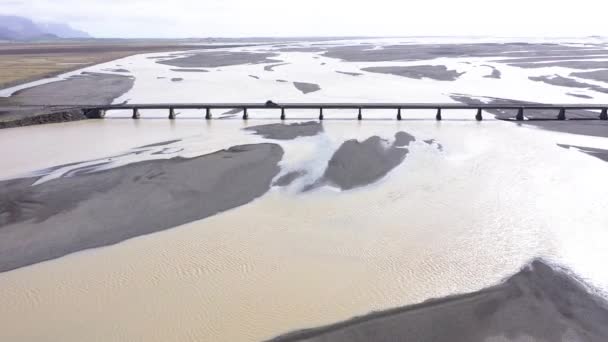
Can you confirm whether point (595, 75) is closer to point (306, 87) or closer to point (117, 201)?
point (306, 87)

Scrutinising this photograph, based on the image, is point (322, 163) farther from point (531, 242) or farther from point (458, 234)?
point (531, 242)

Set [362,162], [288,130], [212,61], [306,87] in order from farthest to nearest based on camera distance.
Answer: [212,61]
[306,87]
[288,130]
[362,162]

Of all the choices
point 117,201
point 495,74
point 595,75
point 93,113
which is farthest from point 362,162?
point 595,75

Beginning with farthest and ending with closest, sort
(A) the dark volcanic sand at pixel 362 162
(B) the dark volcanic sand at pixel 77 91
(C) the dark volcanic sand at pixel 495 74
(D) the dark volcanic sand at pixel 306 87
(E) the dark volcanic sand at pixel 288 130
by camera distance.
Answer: (C) the dark volcanic sand at pixel 495 74 → (D) the dark volcanic sand at pixel 306 87 → (B) the dark volcanic sand at pixel 77 91 → (E) the dark volcanic sand at pixel 288 130 → (A) the dark volcanic sand at pixel 362 162

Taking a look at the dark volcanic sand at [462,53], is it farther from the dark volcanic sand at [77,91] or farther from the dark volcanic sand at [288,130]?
the dark volcanic sand at [288,130]

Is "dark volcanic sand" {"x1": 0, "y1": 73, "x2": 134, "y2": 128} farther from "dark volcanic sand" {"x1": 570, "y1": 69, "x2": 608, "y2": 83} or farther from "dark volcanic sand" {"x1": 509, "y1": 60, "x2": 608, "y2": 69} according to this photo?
"dark volcanic sand" {"x1": 509, "y1": 60, "x2": 608, "y2": 69}

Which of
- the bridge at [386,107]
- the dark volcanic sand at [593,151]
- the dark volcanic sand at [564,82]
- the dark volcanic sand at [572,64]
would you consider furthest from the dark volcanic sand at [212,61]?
the dark volcanic sand at [593,151]

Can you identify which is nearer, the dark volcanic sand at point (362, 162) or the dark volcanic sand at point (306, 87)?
the dark volcanic sand at point (362, 162)

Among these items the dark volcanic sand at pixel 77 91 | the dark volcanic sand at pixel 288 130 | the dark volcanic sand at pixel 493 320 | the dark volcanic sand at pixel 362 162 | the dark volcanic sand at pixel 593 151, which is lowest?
the dark volcanic sand at pixel 493 320
